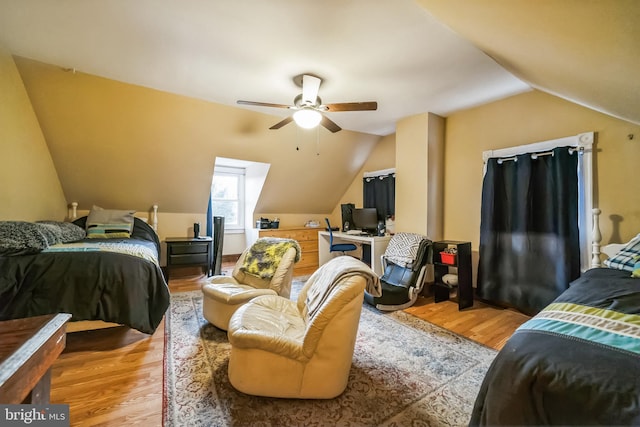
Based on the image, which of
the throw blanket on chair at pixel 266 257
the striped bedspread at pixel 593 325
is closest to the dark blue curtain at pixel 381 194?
the throw blanket on chair at pixel 266 257

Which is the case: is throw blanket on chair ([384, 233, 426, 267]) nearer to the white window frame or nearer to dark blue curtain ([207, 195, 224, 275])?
dark blue curtain ([207, 195, 224, 275])

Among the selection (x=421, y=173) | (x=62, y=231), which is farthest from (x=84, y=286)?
(x=421, y=173)

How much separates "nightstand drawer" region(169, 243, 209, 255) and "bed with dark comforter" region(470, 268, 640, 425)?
4.13 meters

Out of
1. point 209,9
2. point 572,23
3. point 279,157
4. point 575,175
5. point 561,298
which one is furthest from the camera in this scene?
point 279,157

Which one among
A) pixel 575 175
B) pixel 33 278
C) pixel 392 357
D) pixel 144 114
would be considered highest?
pixel 144 114

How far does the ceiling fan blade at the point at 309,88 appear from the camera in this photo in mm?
2490

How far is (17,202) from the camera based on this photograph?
2.80m

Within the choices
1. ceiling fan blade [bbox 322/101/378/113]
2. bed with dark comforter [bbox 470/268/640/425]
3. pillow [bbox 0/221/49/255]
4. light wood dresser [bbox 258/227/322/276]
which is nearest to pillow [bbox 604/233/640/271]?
bed with dark comforter [bbox 470/268/640/425]

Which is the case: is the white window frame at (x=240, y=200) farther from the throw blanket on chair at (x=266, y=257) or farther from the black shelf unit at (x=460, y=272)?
the black shelf unit at (x=460, y=272)

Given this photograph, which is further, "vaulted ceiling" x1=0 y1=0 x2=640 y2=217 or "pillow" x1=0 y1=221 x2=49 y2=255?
"pillow" x1=0 y1=221 x2=49 y2=255

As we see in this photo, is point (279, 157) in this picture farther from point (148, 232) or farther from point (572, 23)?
point (572, 23)

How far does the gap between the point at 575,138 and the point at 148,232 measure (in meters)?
5.27

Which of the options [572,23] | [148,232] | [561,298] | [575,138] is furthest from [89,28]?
[575,138]

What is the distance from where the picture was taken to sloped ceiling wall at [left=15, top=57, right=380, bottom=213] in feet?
9.75
